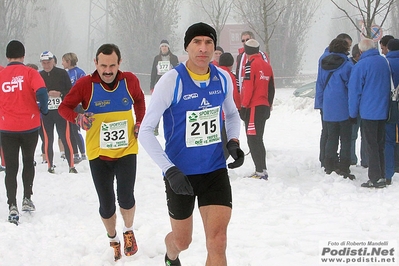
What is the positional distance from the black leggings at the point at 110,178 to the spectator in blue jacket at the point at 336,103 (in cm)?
417

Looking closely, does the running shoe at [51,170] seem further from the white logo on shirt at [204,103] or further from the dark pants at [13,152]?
the white logo on shirt at [204,103]

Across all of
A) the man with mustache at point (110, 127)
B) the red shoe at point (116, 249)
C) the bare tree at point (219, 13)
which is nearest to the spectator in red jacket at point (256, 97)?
the man with mustache at point (110, 127)

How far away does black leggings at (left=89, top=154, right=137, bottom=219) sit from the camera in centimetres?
476

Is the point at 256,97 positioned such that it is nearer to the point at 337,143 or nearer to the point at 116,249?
the point at 337,143

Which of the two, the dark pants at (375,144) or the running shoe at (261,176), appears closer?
the dark pants at (375,144)

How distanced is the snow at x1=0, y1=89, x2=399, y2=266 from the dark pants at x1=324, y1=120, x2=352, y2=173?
25 centimetres

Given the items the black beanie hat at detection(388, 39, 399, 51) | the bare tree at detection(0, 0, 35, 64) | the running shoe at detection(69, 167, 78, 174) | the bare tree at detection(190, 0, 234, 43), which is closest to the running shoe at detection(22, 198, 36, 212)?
the running shoe at detection(69, 167, 78, 174)

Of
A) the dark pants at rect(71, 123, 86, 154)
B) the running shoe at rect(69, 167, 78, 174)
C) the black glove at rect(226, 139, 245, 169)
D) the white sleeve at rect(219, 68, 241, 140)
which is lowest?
the running shoe at rect(69, 167, 78, 174)

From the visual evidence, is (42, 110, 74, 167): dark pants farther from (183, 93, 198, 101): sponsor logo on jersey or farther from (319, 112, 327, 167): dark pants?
(183, 93, 198, 101): sponsor logo on jersey

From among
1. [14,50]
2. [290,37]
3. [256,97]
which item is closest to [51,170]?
[14,50]

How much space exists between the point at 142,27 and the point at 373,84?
27.1m

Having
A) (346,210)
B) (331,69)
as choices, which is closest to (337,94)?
(331,69)

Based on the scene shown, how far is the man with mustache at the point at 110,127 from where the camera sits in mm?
4668

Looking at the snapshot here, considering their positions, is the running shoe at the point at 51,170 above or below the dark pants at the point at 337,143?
below
